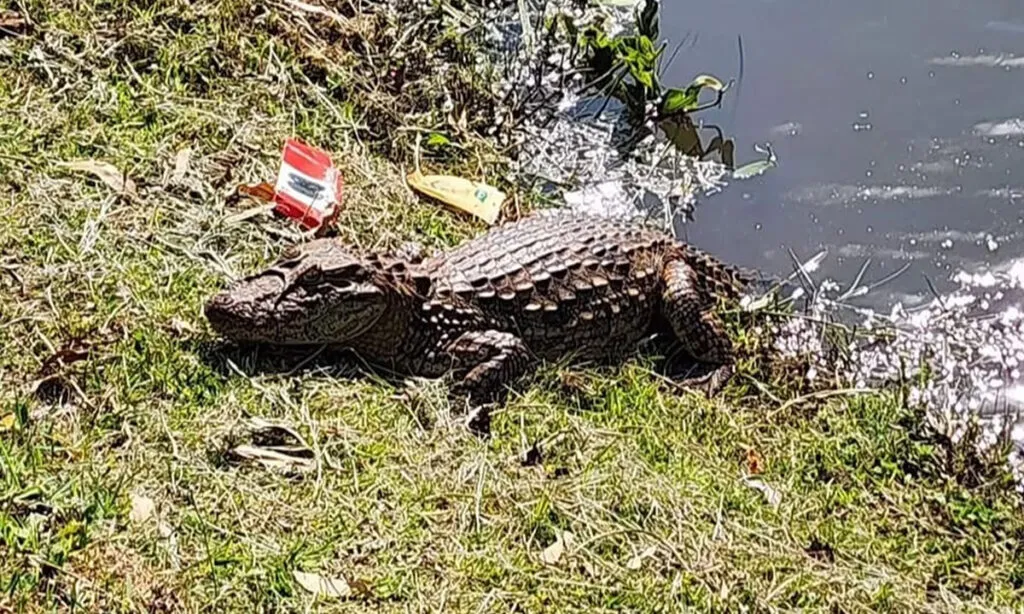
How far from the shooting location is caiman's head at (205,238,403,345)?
3.83 metres

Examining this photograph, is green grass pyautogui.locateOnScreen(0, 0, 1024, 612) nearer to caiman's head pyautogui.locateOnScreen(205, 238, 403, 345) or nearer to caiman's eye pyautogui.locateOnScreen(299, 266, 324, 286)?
caiman's head pyautogui.locateOnScreen(205, 238, 403, 345)

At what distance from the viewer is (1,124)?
15.6ft

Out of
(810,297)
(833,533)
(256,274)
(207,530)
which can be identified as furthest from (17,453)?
(810,297)

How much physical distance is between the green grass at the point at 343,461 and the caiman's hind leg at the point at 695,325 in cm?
13

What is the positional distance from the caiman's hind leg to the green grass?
0.42ft

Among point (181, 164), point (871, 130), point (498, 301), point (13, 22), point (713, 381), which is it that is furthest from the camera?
point (871, 130)

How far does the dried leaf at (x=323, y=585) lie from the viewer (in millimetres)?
3012

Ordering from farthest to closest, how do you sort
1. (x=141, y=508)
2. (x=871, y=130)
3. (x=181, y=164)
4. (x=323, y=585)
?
1. (x=871, y=130)
2. (x=181, y=164)
3. (x=141, y=508)
4. (x=323, y=585)

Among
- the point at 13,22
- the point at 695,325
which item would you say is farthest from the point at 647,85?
the point at 13,22

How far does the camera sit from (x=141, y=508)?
10.3ft

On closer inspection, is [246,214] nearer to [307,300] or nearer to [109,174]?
[109,174]

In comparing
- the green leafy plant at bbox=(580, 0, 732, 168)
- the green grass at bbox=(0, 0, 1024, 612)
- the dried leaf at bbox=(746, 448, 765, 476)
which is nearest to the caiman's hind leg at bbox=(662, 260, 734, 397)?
the green grass at bbox=(0, 0, 1024, 612)

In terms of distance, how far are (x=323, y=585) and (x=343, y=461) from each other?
566 mm

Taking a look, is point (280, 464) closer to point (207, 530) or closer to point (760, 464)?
point (207, 530)
